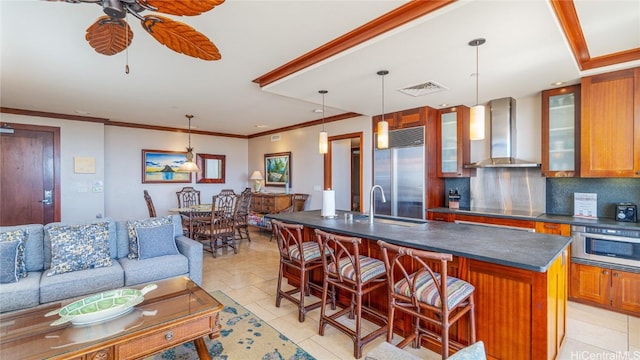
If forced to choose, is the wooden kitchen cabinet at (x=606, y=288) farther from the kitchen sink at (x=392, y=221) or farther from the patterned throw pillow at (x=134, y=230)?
the patterned throw pillow at (x=134, y=230)

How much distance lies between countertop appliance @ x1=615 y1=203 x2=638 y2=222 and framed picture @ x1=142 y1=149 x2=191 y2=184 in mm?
7934

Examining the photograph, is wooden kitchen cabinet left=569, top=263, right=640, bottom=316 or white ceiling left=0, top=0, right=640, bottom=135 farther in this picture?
wooden kitchen cabinet left=569, top=263, right=640, bottom=316

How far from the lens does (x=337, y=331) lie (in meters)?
2.65

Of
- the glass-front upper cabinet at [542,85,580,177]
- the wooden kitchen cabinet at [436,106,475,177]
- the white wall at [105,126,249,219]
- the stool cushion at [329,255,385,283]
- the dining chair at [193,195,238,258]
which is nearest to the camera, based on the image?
the stool cushion at [329,255,385,283]

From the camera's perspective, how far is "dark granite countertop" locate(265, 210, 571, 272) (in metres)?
1.82

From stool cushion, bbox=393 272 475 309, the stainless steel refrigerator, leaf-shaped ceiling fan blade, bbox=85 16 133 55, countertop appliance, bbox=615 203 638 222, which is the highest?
leaf-shaped ceiling fan blade, bbox=85 16 133 55

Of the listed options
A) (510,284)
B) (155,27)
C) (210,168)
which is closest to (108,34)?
(155,27)

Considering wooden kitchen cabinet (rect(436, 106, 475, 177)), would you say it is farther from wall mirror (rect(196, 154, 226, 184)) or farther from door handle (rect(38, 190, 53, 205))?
door handle (rect(38, 190, 53, 205))

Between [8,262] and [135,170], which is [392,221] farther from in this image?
[135,170]

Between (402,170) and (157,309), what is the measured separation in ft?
12.6

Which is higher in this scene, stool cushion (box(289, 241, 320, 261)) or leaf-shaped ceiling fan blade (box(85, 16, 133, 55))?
leaf-shaped ceiling fan blade (box(85, 16, 133, 55))

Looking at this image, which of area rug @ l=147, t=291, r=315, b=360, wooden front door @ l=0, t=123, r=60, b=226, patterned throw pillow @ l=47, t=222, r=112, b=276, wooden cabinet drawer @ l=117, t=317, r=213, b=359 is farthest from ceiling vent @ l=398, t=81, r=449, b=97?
wooden front door @ l=0, t=123, r=60, b=226

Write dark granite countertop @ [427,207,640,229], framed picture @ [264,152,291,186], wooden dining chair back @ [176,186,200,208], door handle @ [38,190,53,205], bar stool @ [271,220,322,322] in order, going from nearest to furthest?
bar stool @ [271,220,322,322], dark granite countertop @ [427,207,640,229], door handle @ [38,190,53,205], wooden dining chair back @ [176,186,200,208], framed picture @ [264,152,291,186]

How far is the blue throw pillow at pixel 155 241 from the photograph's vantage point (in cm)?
332
